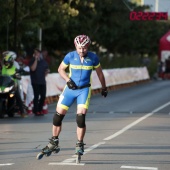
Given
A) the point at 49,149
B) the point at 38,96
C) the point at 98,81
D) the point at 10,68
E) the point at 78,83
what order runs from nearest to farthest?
the point at 49,149
the point at 78,83
the point at 10,68
the point at 38,96
the point at 98,81

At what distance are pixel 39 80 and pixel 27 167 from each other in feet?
35.6

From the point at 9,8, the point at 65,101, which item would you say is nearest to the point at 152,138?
the point at 65,101

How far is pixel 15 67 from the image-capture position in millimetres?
20625

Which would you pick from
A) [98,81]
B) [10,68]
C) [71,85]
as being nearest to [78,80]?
[71,85]

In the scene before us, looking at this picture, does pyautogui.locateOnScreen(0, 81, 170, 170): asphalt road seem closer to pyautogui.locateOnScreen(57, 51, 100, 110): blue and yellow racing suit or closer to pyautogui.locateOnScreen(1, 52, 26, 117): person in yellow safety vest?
pyautogui.locateOnScreen(1, 52, 26, 117): person in yellow safety vest

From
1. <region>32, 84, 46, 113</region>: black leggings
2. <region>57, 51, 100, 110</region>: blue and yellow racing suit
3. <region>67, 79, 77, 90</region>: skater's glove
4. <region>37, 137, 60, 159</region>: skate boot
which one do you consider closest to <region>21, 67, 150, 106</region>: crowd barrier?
<region>32, 84, 46, 113</region>: black leggings

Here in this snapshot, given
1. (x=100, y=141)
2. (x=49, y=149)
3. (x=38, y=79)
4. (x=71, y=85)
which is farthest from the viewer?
(x=38, y=79)

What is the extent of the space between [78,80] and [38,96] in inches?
387

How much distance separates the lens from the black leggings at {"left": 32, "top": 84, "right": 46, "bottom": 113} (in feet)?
70.3

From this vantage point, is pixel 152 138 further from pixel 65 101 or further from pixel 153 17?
pixel 153 17

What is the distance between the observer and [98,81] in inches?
1396

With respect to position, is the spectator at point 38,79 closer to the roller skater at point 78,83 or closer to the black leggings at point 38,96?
the black leggings at point 38,96

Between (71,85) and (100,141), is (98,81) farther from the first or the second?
(71,85)

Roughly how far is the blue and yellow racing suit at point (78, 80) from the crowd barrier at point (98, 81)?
34.3 feet
